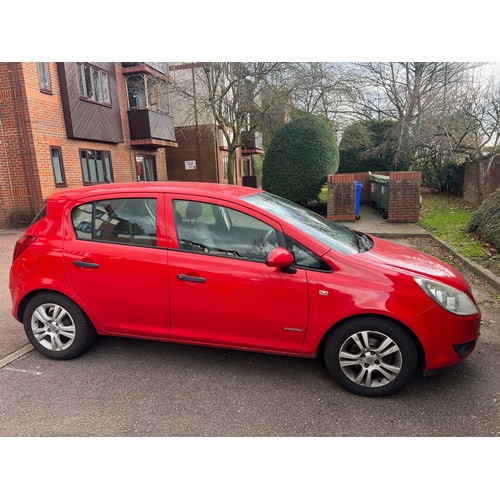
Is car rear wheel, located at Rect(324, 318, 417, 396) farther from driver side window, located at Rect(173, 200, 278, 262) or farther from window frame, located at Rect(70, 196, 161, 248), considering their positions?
window frame, located at Rect(70, 196, 161, 248)

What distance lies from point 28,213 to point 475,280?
1197 cm

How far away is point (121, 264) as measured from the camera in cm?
322

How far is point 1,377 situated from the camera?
3.31 meters

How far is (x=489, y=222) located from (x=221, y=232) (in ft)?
21.1

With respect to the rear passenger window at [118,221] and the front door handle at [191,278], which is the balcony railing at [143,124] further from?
the front door handle at [191,278]

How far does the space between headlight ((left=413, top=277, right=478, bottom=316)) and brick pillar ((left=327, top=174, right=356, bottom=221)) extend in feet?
25.6

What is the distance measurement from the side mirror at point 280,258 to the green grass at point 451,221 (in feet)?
16.6

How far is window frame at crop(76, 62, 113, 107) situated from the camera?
43.8ft

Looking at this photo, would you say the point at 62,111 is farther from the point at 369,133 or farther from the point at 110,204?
the point at 369,133

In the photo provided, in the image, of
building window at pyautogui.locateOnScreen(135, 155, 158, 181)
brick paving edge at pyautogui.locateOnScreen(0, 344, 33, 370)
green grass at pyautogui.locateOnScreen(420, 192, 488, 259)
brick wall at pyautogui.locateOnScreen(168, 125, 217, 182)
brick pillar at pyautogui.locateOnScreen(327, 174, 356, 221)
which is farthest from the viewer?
brick wall at pyautogui.locateOnScreen(168, 125, 217, 182)

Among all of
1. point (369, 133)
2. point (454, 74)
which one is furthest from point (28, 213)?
point (454, 74)

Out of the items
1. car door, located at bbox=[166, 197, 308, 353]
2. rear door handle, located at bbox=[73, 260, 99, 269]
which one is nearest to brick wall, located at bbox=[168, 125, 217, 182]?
rear door handle, located at bbox=[73, 260, 99, 269]

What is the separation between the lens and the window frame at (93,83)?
13.3 metres

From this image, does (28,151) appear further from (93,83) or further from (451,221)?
(451,221)
